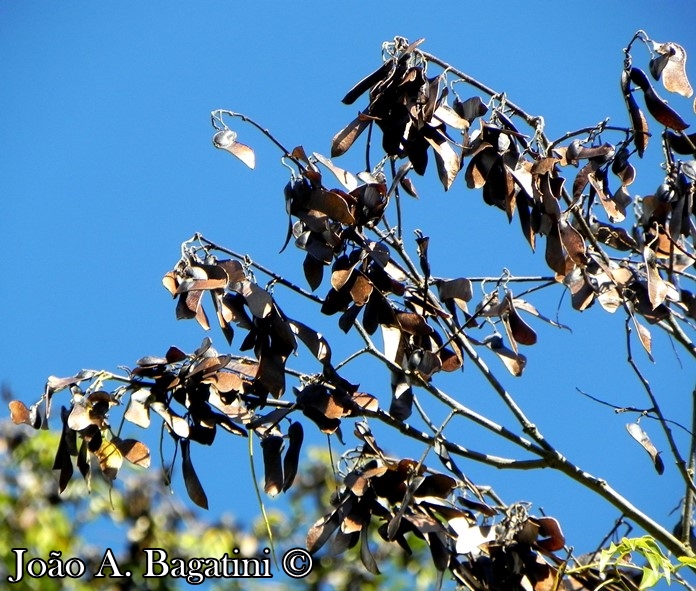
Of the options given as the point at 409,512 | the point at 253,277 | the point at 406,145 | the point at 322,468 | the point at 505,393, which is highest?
the point at 322,468

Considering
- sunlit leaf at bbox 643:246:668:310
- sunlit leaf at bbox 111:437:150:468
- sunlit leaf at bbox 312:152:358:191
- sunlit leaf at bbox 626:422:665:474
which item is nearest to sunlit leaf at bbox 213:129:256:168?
sunlit leaf at bbox 312:152:358:191

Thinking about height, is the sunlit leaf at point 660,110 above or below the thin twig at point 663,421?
above

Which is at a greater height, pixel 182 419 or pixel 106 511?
pixel 106 511

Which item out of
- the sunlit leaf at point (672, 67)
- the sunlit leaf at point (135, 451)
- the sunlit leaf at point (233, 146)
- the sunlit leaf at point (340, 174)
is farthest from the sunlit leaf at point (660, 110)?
the sunlit leaf at point (135, 451)

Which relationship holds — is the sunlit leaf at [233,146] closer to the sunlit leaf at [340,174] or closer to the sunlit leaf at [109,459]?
the sunlit leaf at [340,174]

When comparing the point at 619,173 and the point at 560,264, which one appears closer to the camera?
the point at 560,264

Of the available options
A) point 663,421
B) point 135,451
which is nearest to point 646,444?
point 663,421

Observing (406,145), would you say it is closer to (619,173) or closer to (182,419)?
(619,173)

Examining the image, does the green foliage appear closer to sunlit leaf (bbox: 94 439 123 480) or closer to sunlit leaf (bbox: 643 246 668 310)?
sunlit leaf (bbox: 643 246 668 310)

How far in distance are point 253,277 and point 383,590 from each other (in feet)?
10.9

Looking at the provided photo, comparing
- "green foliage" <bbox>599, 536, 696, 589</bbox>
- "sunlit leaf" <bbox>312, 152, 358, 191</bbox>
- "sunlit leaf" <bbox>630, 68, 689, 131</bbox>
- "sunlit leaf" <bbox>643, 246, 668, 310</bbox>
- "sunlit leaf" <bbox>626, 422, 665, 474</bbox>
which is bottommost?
"green foliage" <bbox>599, 536, 696, 589</bbox>

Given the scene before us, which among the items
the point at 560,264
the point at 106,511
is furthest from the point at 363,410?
the point at 106,511

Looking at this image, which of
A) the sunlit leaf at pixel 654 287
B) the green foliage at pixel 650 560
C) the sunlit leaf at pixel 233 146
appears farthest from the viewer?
the sunlit leaf at pixel 233 146

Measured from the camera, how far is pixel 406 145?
6.99 ft
